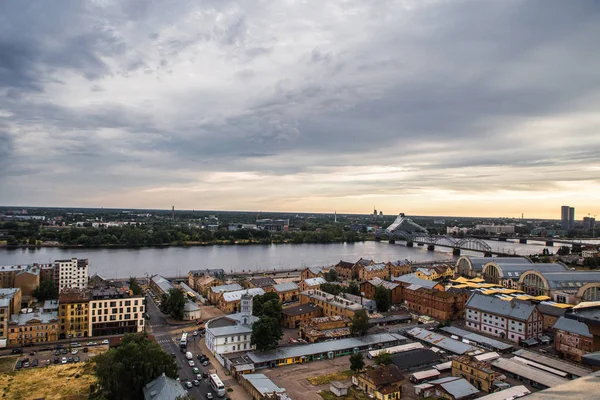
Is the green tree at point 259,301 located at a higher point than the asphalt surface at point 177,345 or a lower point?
higher

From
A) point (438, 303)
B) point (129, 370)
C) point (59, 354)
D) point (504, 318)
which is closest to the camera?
point (129, 370)

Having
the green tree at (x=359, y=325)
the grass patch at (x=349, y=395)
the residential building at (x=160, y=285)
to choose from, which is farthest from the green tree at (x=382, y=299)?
the residential building at (x=160, y=285)

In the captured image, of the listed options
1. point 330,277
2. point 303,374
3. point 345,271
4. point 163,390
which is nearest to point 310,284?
point 330,277

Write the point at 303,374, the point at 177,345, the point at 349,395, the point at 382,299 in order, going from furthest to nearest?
the point at 382,299 < the point at 177,345 < the point at 303,374 < the point at 349,395

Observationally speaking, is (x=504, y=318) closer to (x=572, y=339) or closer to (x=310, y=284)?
(x=572, y=339)

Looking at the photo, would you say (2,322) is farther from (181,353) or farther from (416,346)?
(416,346)

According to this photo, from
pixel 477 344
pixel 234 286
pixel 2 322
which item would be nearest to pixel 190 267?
pixel 234 286

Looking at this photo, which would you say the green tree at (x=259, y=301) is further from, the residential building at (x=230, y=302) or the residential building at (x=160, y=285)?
the residential building at (x=160, y=285)
